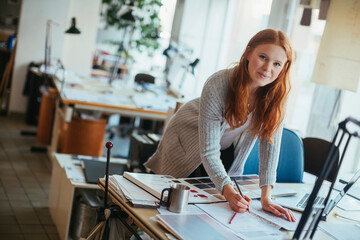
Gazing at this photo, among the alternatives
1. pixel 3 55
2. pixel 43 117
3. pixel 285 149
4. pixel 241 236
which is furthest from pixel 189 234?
pixel 3 55

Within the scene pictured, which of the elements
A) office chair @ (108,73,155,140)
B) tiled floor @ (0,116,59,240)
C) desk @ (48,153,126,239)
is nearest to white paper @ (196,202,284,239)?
desk @ (48,153,126,239)

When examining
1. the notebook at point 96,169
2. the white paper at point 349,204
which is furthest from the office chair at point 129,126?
the white paper at point 349,204

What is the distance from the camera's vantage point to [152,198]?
1.72 metres

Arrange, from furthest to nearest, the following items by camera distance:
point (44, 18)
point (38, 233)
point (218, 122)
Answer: point (44, 18) < point (38, 233) < point (218, 122)

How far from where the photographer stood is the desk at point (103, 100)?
3.96 m

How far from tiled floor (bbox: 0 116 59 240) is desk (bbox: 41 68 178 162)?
0.28 metres

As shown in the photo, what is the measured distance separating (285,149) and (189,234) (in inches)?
51.7

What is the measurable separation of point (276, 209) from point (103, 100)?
8.35ft

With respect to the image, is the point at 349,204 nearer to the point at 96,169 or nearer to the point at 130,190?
the point at 130,190

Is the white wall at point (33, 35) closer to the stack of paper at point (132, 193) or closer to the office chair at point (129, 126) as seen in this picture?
the office chair at point (129, 126)

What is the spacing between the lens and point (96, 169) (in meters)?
2.92

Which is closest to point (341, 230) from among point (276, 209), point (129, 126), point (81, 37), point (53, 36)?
point (276, 209)

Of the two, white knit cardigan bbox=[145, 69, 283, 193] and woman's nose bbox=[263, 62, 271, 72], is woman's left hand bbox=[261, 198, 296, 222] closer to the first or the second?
white knit cardigan bbox=[145, 69, 283, 193]

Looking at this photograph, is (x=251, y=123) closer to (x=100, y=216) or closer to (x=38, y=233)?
(x=100, y=216)
